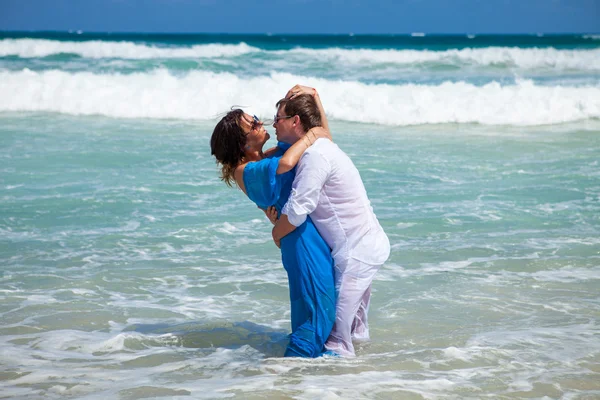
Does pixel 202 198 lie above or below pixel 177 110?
below

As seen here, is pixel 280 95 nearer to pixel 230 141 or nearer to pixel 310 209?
pixel 230 141

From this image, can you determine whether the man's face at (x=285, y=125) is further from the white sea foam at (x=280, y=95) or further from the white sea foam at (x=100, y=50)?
the white sea foam at (x=100, y=50)

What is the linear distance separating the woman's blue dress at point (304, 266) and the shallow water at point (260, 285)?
0.20 metres

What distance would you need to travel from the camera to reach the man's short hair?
3643 millimetres

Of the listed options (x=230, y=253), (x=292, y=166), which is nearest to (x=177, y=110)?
(x=230, y=253)

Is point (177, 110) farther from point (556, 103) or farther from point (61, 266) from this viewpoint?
point (61, 266)

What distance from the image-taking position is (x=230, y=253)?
6543 millimetres

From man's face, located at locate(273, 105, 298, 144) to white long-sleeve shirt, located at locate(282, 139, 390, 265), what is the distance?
146 millimetres

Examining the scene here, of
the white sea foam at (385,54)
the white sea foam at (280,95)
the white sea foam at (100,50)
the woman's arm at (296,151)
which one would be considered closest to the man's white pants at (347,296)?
the woman's arm at (296,151)

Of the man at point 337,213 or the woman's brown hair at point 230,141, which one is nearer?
the man at point 337,213

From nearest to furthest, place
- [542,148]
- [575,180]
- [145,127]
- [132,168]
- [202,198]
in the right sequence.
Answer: [202,198] → [575,180] → [132,168] → [542,148] → [145,127]

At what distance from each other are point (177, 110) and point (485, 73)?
15.1 m

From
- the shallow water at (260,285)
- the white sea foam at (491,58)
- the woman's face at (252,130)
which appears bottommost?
the shallow water at (260,285)

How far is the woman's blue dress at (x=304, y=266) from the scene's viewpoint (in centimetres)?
367
